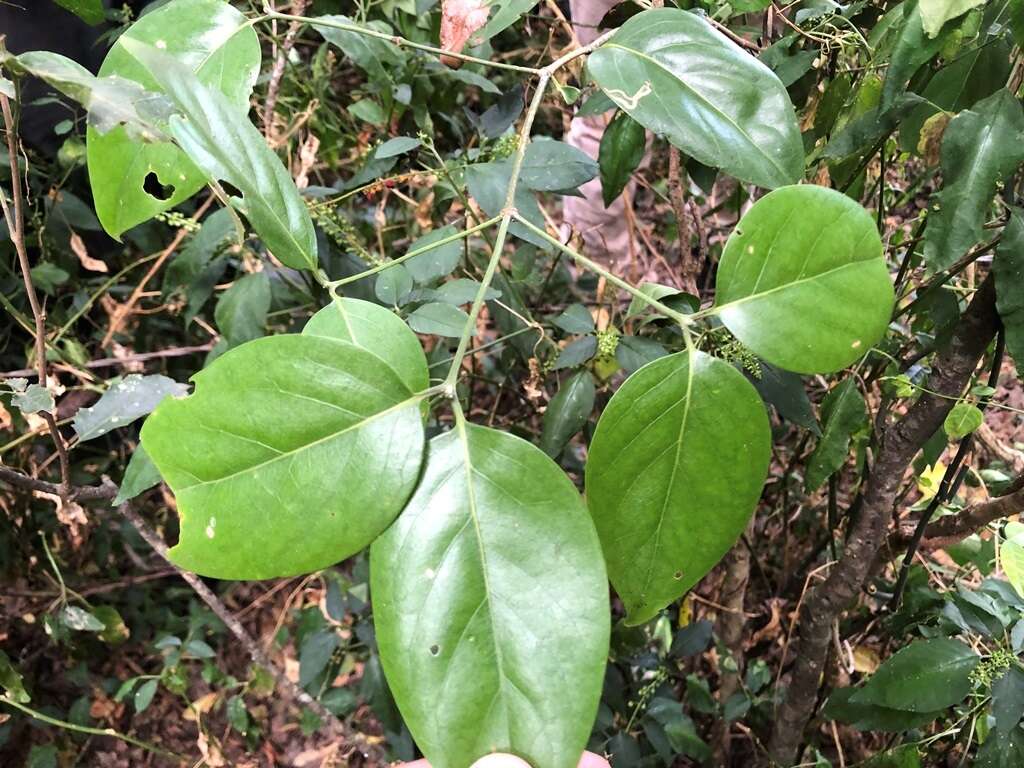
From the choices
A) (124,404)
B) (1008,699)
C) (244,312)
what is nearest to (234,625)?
(124,404)

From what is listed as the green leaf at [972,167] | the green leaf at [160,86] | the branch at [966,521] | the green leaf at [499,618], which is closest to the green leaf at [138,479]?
the green leaf at [160,86]

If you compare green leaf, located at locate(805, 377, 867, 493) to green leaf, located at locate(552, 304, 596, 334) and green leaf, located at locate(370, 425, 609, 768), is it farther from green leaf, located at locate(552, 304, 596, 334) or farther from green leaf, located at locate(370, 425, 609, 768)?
green leaf, located at locate(370, 425, 609, 768)

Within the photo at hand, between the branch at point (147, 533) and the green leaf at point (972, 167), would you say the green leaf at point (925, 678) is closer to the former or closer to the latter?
the green leaf at point (972, 167)

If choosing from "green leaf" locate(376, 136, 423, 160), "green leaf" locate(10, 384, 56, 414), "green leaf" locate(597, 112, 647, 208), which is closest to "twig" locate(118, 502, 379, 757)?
"green leaf" locate(10, 384, 56, 414)

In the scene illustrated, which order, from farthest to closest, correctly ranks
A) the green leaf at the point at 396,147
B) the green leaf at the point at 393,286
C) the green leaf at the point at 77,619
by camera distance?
the green leaf at the point at 77,619 < the green leaf at the point at 396,147 < the green leaf at the point at 393,286

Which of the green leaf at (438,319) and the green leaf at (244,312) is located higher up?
the green leaf at (438,319)

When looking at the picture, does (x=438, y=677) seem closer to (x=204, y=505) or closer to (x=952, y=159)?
(x=204, y=505)
